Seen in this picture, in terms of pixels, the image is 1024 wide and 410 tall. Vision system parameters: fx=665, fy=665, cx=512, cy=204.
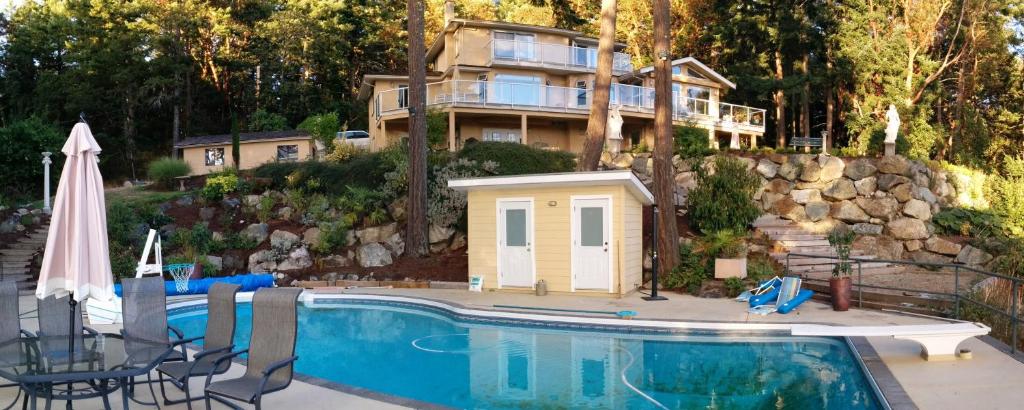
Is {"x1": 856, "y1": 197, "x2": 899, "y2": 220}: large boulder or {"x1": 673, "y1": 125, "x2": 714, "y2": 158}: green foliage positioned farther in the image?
{"x1": 673, "y1": 125, "x2": 714, "y2": 158}: green foliage

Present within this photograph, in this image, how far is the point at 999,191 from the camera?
22.7 m

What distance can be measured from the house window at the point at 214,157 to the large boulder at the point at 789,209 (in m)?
23.0

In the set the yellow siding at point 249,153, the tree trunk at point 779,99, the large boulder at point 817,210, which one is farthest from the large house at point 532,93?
the large boulder at point 817,210

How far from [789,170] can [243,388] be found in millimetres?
19752

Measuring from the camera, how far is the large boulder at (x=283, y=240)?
57.4 ft

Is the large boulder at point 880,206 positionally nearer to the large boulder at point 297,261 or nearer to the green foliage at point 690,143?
the green foliage at point 690,143

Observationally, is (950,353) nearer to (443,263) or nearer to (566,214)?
(566,214)

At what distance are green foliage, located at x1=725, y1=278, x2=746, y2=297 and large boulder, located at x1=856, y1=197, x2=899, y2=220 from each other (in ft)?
32.3

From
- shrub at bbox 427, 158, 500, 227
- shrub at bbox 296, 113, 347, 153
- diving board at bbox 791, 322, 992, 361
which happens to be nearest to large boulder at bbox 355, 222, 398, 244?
shrub at bbox 427, 158, 500, 227

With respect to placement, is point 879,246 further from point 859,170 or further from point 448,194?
point 448,194

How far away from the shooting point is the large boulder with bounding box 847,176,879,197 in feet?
68.6

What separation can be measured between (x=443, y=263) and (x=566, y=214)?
15.1ft

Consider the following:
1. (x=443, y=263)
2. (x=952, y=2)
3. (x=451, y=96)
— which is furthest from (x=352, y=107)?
(x=952, y=2)

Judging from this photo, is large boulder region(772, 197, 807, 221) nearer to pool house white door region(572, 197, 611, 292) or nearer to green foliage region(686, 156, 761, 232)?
green foliage region(686, 156, 761, 232)
